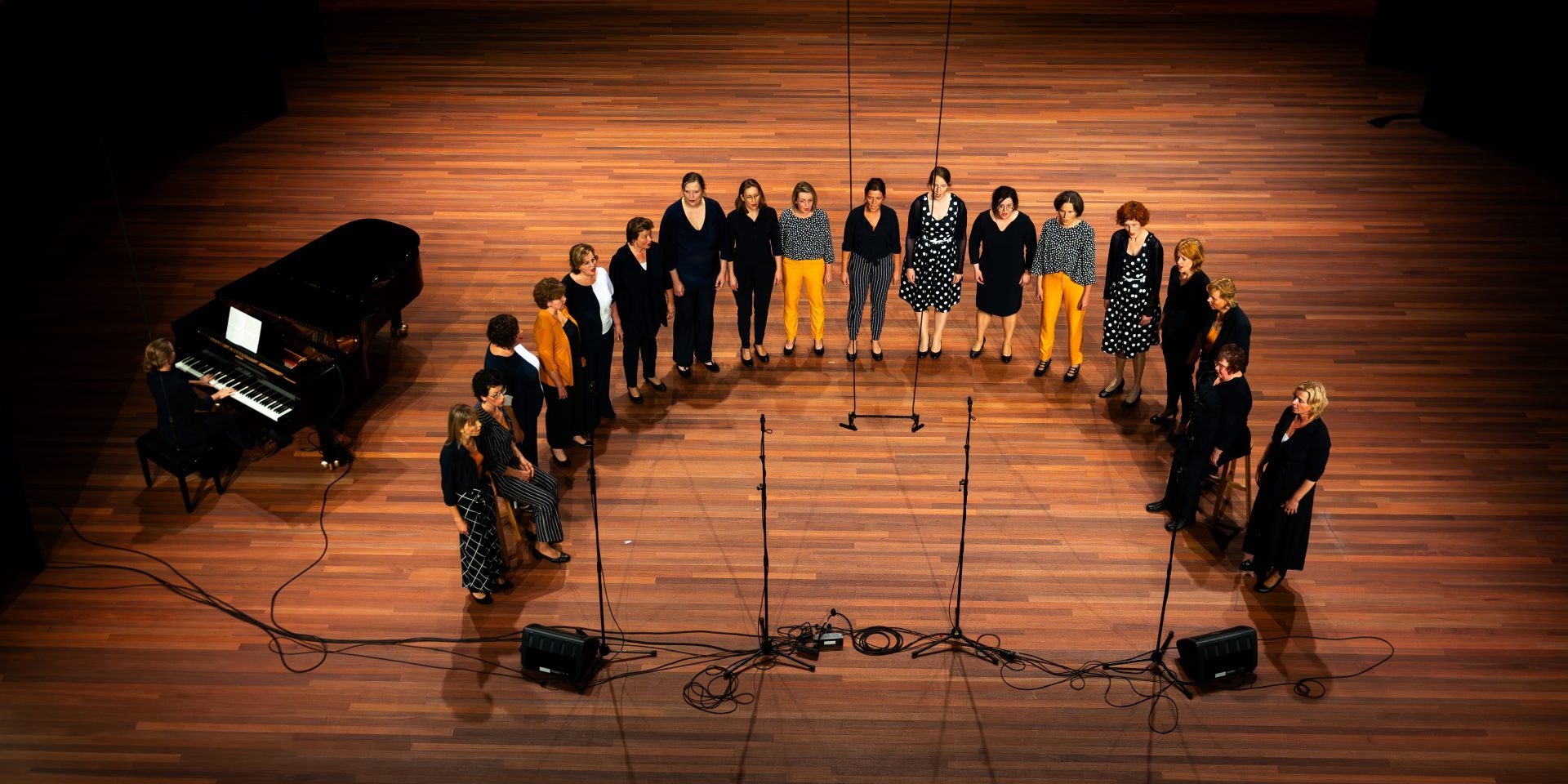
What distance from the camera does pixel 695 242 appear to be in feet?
22.7

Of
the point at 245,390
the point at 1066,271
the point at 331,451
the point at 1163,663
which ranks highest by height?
the point at 1066,271

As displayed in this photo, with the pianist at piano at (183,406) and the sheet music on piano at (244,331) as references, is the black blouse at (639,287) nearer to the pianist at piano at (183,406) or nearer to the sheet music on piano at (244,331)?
the sheet music on piano at (244,331)

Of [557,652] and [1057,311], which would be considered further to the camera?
[1057,311]

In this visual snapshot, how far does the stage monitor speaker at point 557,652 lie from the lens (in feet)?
16.8

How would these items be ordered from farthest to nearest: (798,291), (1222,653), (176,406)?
(798,291) → (176,406) → (1222,653)

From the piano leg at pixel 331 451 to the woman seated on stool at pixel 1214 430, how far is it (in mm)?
4433

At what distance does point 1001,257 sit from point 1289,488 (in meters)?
2.30

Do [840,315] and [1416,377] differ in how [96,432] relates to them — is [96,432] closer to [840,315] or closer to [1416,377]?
[840,315]

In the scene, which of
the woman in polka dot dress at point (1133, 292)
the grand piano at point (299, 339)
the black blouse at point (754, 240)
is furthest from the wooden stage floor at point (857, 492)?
the black blouse at point (754, 240)

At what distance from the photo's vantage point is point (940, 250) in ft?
23.4

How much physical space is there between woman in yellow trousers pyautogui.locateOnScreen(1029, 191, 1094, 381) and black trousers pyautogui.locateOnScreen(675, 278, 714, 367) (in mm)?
1969

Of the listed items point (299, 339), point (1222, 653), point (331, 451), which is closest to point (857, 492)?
point (1222, 653)

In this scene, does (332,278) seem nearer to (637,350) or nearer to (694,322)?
(637,350)

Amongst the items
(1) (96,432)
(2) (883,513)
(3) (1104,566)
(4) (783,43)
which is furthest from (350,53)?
(3) (1104,566)
